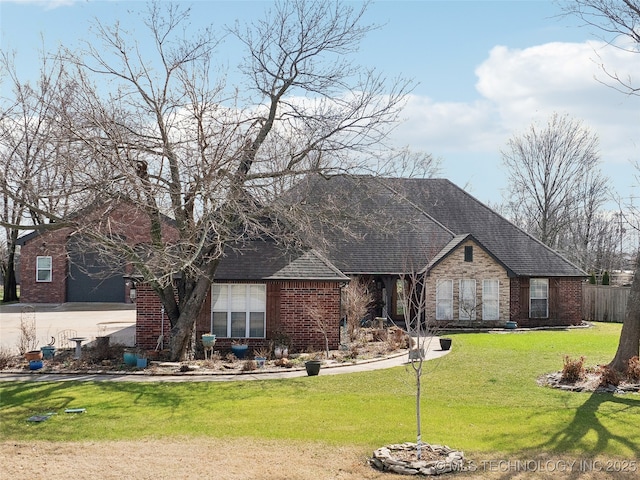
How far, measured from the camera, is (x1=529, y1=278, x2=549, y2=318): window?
3014cm

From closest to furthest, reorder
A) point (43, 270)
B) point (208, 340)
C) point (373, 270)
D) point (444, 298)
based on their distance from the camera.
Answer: point (208, 340) → point (444, 298) → point (373, 270) → point (43, 270)

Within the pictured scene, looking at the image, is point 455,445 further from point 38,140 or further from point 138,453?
point 38,140

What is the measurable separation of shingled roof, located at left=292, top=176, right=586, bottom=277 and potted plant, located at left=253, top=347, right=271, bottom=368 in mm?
9063

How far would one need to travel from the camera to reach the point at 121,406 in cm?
1286

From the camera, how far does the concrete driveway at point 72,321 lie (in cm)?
2328

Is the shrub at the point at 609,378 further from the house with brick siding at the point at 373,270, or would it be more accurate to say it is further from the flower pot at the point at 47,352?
the flower pot at the point at 47,352

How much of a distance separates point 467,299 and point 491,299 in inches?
43.7

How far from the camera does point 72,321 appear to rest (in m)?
30.0

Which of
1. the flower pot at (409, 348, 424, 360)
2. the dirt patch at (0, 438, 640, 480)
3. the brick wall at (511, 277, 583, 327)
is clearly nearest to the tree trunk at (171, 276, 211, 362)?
the dirt patch at (0, 438, 640, 480)

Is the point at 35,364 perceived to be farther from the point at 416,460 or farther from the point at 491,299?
the point at 491,299

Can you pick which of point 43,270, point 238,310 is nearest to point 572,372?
point 238,310

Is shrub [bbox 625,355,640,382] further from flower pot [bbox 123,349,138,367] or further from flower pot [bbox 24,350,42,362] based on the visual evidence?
flower pot [bbox 24,350,42,362]

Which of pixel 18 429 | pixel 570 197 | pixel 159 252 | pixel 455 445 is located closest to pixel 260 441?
pixel 455 445

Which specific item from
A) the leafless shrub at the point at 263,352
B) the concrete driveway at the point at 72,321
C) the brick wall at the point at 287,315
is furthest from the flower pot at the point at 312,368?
the concrete driveway at the point at 72,321
